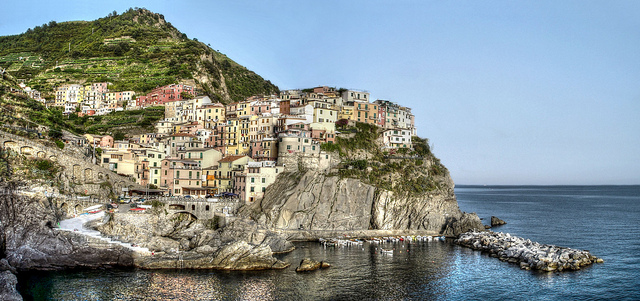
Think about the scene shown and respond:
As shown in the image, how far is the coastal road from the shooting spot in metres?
49.5

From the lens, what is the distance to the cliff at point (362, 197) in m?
68.5

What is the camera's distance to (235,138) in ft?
277

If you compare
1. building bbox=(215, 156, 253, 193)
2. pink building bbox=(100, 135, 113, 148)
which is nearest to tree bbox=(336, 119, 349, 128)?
building bbox=(215, 156, 253, 193)

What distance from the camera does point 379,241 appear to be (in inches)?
2689

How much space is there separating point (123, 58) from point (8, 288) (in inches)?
4423

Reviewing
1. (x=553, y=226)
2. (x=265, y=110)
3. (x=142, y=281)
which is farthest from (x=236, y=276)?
(x=553, y=226)

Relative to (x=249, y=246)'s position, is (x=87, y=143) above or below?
above

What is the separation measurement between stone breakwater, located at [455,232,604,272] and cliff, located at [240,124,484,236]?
8.36 m

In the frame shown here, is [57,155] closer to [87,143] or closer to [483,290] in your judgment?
[87,143]

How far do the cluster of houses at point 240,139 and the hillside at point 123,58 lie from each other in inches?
1024

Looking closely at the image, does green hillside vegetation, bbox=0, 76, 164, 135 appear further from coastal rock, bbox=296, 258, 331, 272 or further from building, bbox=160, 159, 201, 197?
coastal rock, bbox=296, 258, 331, 272

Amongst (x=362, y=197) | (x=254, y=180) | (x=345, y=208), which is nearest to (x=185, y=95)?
(x=254, y=180)

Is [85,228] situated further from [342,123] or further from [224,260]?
[342,123]

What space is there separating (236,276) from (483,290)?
935 inches
